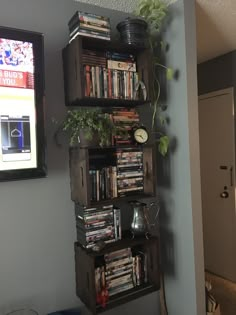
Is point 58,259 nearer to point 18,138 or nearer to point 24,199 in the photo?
point 24,199

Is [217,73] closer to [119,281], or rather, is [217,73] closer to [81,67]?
[81,67]

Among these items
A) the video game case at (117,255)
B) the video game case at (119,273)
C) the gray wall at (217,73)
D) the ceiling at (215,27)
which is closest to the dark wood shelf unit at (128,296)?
the video game case at (119,273)

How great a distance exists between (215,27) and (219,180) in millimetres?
1543

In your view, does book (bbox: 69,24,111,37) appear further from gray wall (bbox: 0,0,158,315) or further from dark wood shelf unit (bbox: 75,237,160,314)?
dark wood shelf unit (bbox: 75,237,160,314)

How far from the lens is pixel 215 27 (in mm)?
2174

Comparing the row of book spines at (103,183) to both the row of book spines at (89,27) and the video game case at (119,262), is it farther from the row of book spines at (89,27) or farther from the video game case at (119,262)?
the row of book spines at (89,27)

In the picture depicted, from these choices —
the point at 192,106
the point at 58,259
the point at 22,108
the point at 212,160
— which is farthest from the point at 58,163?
the point at 212,160

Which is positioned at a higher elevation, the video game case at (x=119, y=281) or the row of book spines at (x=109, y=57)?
the row of book spines at (x=109, y=57)

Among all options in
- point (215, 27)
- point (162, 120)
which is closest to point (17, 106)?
point (162, 120)

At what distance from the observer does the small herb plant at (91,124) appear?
1.44 metres

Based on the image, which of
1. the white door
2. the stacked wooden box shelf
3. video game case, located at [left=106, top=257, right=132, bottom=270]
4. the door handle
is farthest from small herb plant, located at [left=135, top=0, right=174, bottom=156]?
the door handle

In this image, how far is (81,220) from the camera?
158 cm

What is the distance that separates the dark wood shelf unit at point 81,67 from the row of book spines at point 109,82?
4 centimetres

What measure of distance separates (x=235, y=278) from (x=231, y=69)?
85.6 inches
